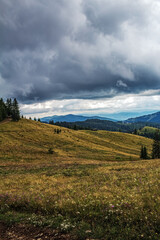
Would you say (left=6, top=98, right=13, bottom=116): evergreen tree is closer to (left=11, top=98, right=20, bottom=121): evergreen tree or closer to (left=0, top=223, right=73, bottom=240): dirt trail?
(left=11, top=98, right=20, bottom=121): evergreen tree

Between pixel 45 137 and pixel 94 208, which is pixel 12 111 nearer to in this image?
pixel 45 137

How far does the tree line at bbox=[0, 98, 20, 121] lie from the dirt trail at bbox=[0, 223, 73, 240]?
10072cm

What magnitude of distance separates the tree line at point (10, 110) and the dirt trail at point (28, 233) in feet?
330

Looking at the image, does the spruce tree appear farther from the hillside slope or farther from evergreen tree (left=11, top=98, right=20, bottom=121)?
the hillside slope

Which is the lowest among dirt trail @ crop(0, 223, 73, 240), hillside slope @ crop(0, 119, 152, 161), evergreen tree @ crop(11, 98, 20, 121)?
hillside slope @ crop(0, 119, 152, 161)

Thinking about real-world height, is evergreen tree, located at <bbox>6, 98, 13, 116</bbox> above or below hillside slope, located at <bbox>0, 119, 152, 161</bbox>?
above

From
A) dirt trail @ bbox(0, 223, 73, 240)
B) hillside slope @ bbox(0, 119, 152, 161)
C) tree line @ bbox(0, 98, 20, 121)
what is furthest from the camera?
tree line @ bbox(0, 98, 20, 121)

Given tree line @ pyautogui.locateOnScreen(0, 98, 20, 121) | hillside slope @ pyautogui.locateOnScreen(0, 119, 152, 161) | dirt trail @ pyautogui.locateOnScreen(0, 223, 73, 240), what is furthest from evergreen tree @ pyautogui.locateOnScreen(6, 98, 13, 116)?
dirt trail @ pyautogui.locateOnScreen(0, 223, 73, 240)

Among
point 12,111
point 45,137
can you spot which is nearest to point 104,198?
point 45,137

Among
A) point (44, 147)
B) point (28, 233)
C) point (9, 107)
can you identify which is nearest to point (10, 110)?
point (9, 107)

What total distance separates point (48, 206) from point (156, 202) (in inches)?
239

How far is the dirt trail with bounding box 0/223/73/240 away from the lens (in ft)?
18.4

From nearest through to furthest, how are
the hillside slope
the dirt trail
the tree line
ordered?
1. the dirt trail
2. the hillside slope
3. the tree line

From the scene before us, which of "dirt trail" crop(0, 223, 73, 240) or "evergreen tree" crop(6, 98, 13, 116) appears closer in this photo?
"dirt trail" crop(0, 223, 73, 240)
